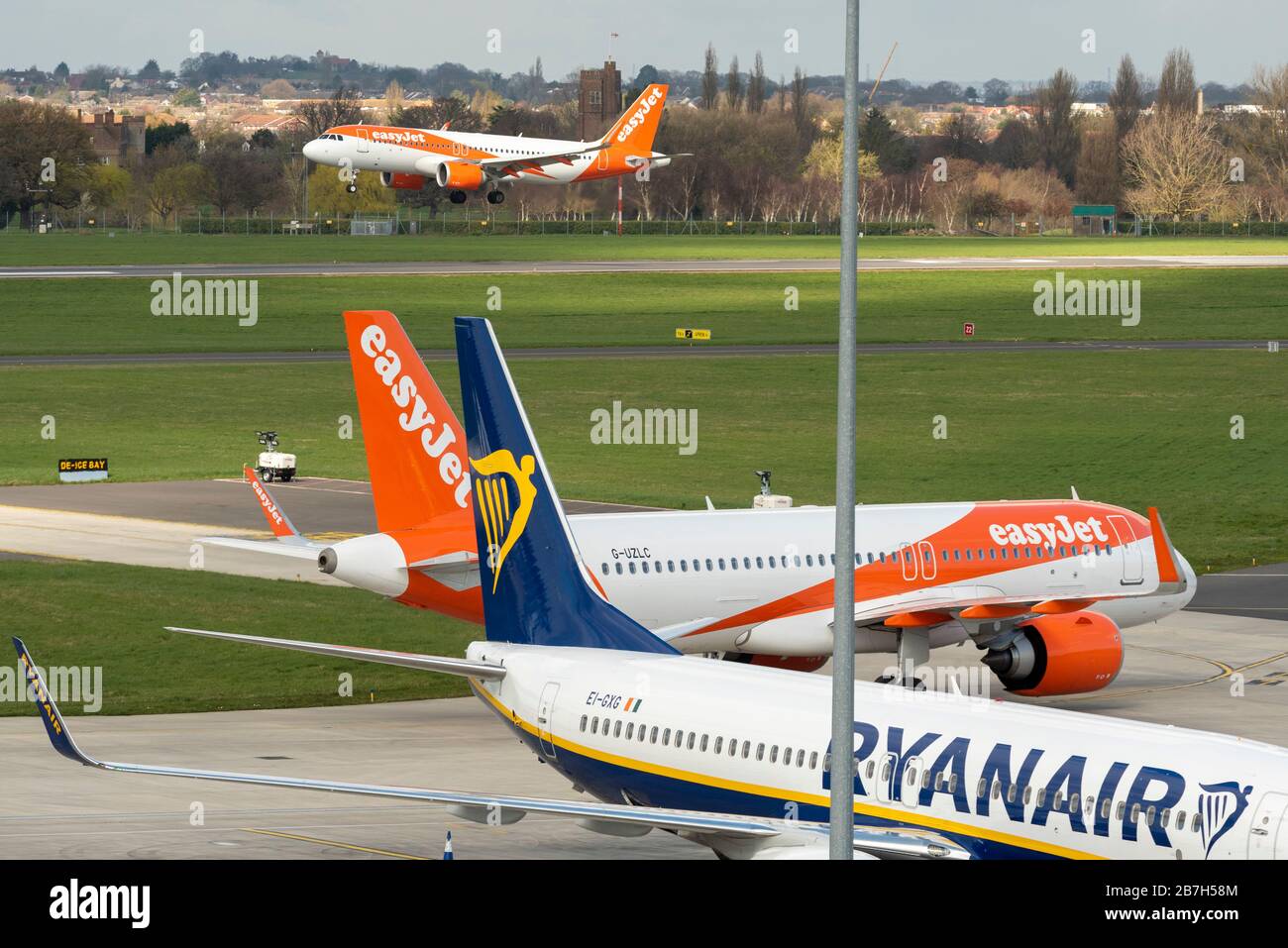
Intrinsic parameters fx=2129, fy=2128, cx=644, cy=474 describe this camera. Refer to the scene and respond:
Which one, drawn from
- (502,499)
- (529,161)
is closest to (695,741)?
(502,499)

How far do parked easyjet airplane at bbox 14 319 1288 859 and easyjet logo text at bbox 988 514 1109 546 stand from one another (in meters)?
17.5

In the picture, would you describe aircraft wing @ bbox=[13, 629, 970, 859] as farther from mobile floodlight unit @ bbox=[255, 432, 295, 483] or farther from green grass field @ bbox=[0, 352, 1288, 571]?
mobile floodlight unit @ bbox=[255, 432, 295, 483]

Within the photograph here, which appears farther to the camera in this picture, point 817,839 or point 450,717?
point 450,717

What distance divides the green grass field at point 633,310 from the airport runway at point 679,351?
9.97 ft

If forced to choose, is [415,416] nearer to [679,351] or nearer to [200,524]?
[200,524]

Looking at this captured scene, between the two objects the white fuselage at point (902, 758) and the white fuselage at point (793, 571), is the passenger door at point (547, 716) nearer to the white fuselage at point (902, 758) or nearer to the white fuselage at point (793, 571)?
the white fuselage at point (902, 758)

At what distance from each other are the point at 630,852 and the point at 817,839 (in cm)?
759

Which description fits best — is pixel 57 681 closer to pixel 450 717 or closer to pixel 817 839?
pixel 450 717

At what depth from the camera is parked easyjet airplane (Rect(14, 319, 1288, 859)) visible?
80.7ft

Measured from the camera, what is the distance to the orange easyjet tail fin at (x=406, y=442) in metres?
45.6

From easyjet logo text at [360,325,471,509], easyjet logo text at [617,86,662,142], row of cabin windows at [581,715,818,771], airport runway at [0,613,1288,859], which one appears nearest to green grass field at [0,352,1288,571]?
airport runway at [0,613,1288,859]

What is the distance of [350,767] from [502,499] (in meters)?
9.77

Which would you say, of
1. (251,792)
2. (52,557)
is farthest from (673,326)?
(251,792)

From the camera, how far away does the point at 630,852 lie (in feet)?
110
